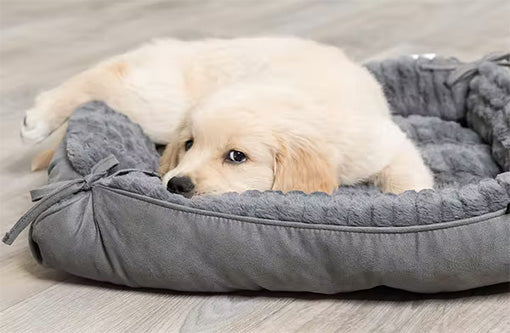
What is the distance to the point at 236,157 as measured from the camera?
1889mm

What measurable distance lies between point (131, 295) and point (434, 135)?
1320 mm

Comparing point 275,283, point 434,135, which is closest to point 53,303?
point 275,283

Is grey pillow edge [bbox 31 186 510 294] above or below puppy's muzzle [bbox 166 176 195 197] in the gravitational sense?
below

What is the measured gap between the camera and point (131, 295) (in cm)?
178

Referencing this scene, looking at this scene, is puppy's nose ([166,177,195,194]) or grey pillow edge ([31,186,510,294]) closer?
grey pillow edge ([31,186,510,294])

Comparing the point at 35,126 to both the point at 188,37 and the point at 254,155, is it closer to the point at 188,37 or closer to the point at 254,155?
the point at 254,155

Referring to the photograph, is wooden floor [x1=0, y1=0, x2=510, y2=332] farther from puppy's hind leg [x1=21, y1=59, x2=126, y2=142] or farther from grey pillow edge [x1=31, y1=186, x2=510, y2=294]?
puppy's hind leg [x1=21, y1=59, x2=126, y2=142]

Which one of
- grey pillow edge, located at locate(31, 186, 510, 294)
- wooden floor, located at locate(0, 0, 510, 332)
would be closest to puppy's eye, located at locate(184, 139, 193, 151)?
grey pillow edge, located at locate(31, 186, 510, 294)

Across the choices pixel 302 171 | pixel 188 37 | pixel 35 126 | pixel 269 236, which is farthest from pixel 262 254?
pixel 188 37

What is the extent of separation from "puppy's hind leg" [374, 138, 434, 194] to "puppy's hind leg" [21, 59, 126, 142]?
95 centimetres

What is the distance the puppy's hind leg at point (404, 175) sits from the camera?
2.04 m

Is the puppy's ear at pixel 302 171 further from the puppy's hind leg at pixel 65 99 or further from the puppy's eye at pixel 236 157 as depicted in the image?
the puppy's hind leg at pixel 65 99

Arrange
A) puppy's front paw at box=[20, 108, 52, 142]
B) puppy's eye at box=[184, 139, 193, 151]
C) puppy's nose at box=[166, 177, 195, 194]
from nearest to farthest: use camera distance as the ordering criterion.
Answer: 1. puppy's nose at box=[166, 177, 195, 194]
2. puppy's eye at box=[184, 139, 193, 151]
3. puppy's front paw at box=[20, 108, 52, 142]

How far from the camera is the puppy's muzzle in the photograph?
5.94 feet
